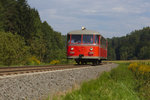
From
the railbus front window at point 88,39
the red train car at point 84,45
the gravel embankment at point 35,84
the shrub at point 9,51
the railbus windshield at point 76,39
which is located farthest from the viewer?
the shrub at point 9,51

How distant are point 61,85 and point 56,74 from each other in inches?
19.7

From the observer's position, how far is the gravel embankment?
500 centimetres

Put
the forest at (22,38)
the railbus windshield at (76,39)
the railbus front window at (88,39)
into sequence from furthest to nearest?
1. the forest at (22,38)
2. the railbus windshield at (76,39)
3. the railbus front window at (88,39)

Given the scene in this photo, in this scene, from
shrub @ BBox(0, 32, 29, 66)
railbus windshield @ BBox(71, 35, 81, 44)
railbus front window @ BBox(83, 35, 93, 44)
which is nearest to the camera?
railbus front window @ BBox(83, 35, 93, 44)

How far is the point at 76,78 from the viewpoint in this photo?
9.10m

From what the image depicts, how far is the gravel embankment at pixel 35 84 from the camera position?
4997mm

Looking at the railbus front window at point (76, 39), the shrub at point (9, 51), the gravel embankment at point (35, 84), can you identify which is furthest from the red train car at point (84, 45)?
the gravel embankment at point (35, 84)

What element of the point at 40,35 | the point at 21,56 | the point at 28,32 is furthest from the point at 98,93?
the point at 40,35

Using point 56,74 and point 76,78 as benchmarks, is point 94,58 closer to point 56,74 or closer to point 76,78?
point 76,78

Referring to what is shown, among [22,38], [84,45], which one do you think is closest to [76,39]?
[84,45]

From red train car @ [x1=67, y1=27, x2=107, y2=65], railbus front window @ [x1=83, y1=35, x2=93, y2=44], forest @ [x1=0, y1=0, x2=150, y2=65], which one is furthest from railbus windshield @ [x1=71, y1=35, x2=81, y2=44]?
forest @ [x1=0, y1=0, x2=150, y2=65]

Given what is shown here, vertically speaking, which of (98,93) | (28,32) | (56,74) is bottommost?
(98,93)

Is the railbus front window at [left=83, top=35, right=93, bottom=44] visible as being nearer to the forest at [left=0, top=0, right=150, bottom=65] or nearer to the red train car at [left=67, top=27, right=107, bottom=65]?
the red train car at [left=67, top=27, right=107, bottom=65]

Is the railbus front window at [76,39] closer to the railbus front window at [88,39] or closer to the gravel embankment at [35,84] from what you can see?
the railbus front window at [88,39]
